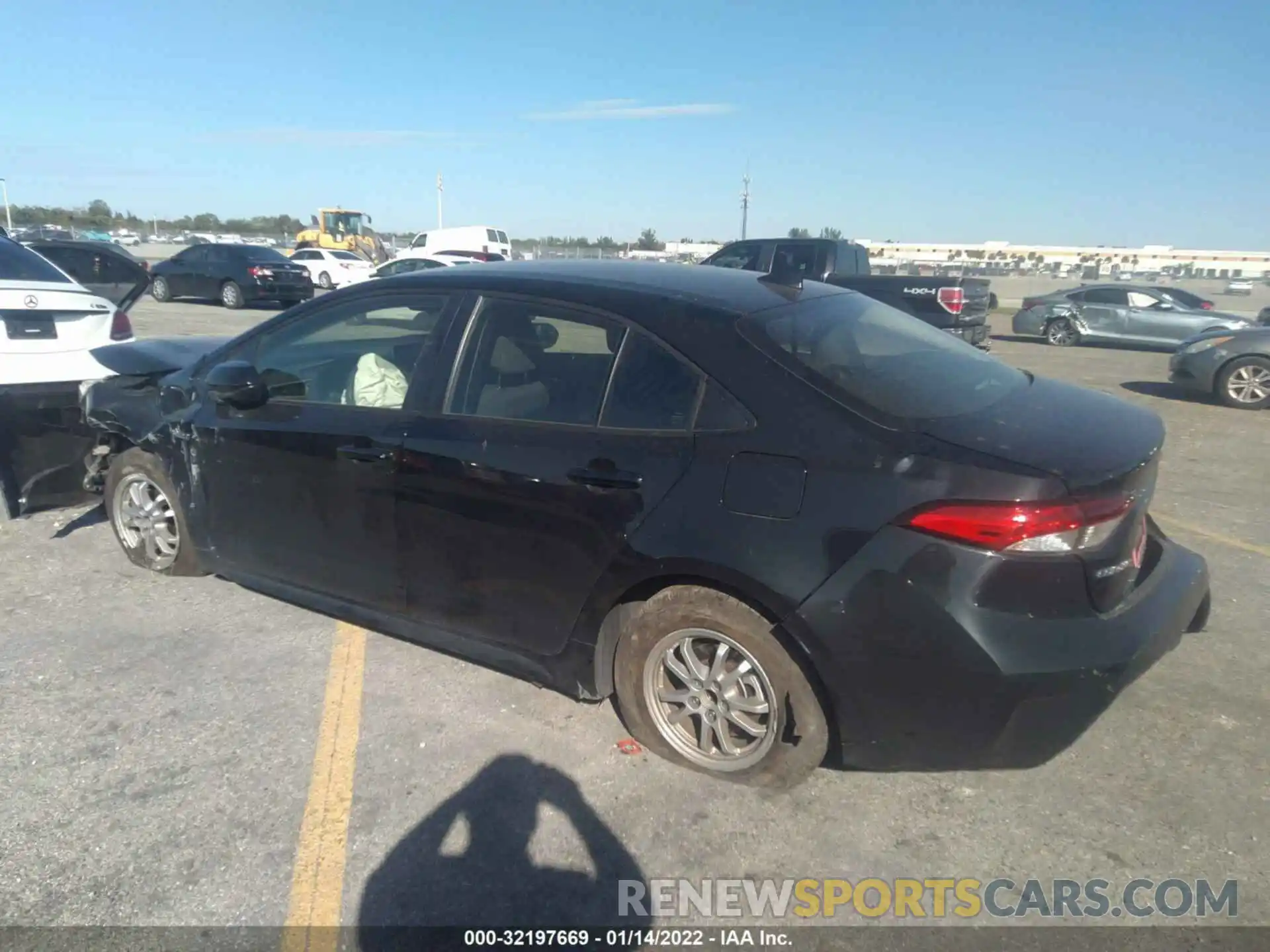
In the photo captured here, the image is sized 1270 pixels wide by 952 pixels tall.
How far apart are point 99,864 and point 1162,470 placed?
7.66 m

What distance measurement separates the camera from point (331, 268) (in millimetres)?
26203

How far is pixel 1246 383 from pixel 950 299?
3.65m

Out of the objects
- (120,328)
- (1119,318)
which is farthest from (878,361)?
(1119,318)

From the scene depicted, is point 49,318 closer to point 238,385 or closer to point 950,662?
point 238,385

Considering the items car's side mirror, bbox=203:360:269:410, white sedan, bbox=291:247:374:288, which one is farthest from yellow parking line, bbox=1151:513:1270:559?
white sedan, bbox=291:247:374:288

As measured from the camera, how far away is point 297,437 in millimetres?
3604

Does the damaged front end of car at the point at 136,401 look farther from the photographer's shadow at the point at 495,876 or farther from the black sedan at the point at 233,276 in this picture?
Result: the black sedan at the point at 233,276

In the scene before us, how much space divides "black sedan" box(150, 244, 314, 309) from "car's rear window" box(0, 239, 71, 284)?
15.9 m

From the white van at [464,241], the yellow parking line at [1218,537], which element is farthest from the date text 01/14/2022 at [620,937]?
the white van at [464,241]

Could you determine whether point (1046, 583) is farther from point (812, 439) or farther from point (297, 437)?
point (297, 437)

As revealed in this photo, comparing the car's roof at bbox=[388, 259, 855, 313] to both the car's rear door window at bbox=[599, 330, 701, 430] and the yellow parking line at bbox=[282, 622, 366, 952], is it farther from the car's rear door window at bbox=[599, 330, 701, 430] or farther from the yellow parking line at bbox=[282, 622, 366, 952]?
the yellow parking line at bbox=[282, 622, 366, 952]

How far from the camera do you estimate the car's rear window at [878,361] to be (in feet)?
8.93

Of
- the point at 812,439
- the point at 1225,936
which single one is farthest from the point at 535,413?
the point at 1225,936

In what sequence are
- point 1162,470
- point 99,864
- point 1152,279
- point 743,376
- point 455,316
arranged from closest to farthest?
1. point 99,864
2. point 743,376
3. point 455,316
4. point 1162,470
5. point 1152,279
